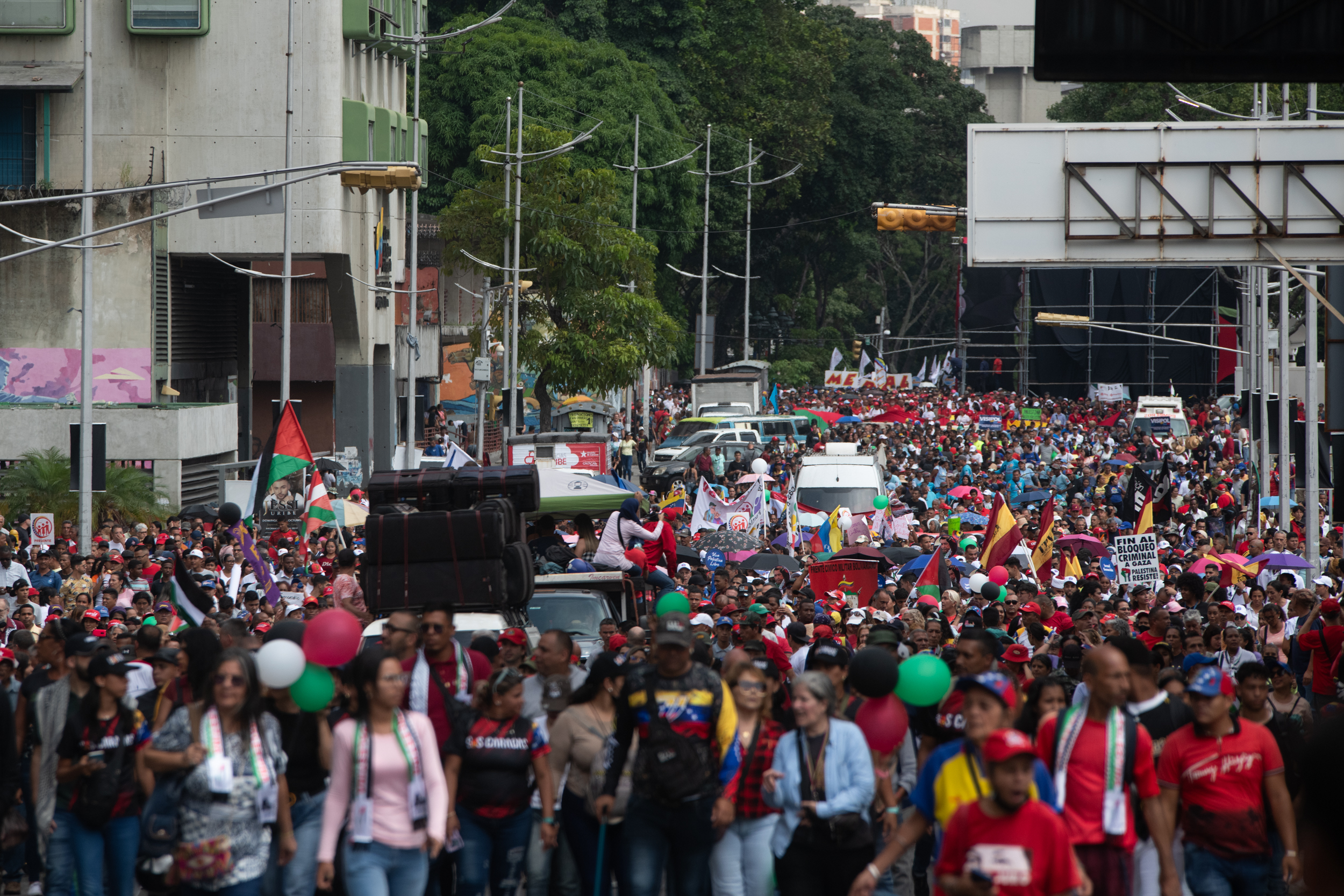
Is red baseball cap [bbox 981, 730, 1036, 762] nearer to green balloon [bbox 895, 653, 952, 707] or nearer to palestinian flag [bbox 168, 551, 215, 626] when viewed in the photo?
green balloon [bbox 895, 653, 952, 707]

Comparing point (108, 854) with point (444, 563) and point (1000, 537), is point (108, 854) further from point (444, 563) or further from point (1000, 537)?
point (1000, 537)

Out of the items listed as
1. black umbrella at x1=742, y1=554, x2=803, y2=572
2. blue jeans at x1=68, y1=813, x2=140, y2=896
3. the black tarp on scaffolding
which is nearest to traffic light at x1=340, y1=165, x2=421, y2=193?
black umbrella at x1=742, y1=554, x2=803, y2=572

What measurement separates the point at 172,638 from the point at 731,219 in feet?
210

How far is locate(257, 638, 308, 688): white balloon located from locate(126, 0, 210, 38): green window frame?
31.0 m

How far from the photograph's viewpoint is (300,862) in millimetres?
7262

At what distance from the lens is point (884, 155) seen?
267ft

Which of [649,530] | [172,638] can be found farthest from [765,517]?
[172,638]

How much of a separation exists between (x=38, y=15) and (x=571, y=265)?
1362 centimetres

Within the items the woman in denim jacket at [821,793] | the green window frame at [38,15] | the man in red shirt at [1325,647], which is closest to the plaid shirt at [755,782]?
the woman in denim jacket at [821,793]

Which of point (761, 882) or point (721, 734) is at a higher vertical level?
point (721, 734)

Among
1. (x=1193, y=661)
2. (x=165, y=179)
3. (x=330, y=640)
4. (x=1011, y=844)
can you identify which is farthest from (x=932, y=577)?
(x=165, y=179)

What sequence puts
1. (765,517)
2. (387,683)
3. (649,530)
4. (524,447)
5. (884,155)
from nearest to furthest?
(387,683), (649,530), (765,517), (524,447), (884,155)

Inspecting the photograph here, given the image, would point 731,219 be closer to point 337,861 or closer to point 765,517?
point 765,517

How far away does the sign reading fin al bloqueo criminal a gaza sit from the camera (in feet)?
61.5
